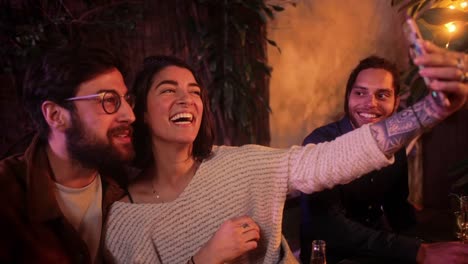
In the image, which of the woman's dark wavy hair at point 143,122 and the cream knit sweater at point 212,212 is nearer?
the cream knit sweater at point 212,212

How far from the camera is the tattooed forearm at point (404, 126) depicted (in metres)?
1.20

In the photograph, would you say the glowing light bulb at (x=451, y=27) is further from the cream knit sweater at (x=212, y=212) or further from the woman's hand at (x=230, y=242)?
the woman's hand at (x=230, y=242)

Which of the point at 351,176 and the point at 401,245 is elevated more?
the point at 351,176

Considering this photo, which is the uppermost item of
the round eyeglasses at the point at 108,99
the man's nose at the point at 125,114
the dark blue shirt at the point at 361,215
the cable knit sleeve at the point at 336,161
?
the round eyeglasses at the point at 108,99

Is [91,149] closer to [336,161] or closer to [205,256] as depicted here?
[205,256]

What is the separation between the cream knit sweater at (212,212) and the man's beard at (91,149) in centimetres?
19

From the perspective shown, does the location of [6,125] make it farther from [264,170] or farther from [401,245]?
[401,245]

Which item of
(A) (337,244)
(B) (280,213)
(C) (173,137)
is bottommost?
(A) (337,244)

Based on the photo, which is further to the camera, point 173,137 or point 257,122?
point 257,122

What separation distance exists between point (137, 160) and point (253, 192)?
597 mm

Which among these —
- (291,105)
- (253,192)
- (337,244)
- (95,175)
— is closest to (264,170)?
(253,192)

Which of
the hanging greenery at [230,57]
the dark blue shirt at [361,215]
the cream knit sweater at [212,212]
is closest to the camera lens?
the cream knit sweater at [212,212]

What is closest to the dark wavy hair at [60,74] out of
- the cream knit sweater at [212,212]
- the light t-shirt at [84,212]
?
the light t-shirt at [84,212]

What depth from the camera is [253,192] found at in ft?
5.53
